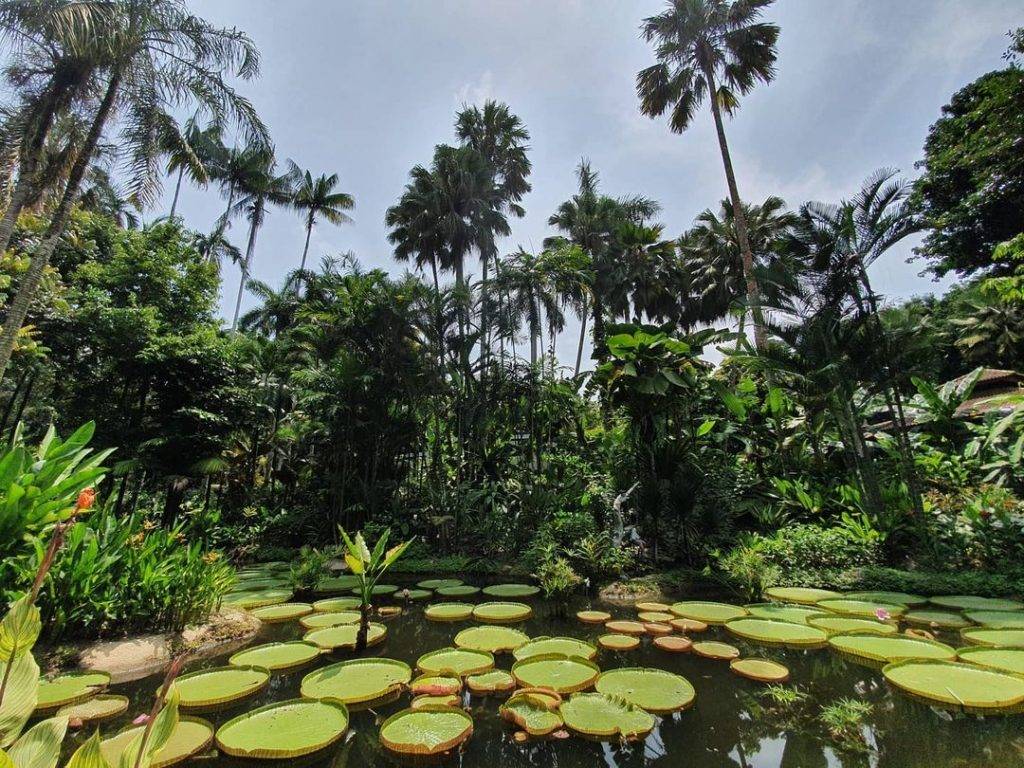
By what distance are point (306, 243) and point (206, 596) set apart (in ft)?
81.6

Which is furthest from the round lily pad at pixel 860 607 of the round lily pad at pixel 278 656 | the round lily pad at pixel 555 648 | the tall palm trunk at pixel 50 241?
the tall palm trunk at pixel 50 241

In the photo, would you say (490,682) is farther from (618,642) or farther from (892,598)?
(892,598)

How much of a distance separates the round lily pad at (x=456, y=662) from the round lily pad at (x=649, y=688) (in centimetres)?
102

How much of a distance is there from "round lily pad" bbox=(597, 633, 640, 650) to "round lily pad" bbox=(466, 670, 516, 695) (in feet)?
4.25

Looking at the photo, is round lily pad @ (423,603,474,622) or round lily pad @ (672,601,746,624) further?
round lily pad @ (423,603,474,622)

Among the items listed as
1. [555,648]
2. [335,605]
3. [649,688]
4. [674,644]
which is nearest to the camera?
[649,688]

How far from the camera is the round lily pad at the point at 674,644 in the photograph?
14.6 feet

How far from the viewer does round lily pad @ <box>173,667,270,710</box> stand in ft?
11.1

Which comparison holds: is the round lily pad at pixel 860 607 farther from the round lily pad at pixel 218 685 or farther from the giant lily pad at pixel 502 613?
the round lily pad at pixel 218 685

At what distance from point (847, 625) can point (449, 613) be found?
439cm

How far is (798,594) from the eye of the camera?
623 centimetres

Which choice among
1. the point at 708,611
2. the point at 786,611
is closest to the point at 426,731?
the point at 708,611

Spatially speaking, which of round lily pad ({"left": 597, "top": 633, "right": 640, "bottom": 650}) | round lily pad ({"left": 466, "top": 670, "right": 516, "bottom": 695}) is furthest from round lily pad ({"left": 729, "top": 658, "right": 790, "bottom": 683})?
round lily pad ({"left": 466, "top": 670, "right": 516, "bottom": 695})

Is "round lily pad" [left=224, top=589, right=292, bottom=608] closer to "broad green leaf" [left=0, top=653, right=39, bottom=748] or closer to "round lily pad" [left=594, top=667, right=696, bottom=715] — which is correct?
"round lily pad" [left=594, top=667, right=696, bottom=715]
